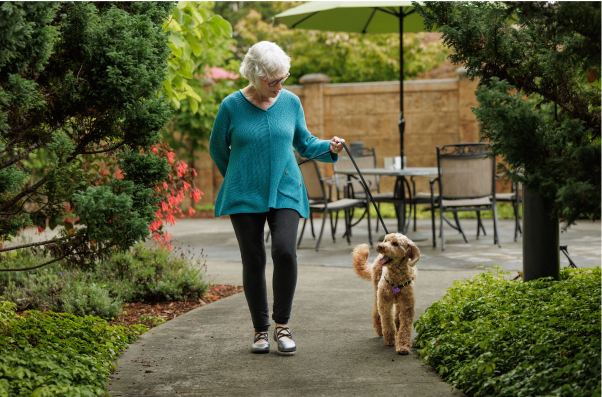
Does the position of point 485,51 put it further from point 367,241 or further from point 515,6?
point 367,241

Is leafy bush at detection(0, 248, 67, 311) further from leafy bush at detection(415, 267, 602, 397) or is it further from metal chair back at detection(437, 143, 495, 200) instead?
metal chair back at detection(437, 143, 495, 200)

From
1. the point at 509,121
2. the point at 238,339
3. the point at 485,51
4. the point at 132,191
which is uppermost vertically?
the point at 485,51

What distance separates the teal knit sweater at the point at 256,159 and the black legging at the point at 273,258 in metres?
0.08

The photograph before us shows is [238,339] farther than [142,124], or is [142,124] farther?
[238,339]

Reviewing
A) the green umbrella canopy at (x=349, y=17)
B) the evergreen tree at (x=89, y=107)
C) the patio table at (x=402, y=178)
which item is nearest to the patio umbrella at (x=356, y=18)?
the green umbrella canopy at (x=349, y=17)

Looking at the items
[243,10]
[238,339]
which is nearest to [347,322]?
[238,339]

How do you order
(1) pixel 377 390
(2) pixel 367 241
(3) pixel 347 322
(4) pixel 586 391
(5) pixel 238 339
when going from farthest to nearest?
(2) pixel 367 241
(3) pixel 347 322
(5) pixel 238 339
(1) pixel 377 390
(4) pixel 586 391

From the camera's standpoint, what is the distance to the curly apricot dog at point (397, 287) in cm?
347

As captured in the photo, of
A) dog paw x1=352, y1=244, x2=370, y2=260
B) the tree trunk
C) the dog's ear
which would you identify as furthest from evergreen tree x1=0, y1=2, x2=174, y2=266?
the tree trunk

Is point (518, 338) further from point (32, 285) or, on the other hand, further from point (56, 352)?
point (32, 285)

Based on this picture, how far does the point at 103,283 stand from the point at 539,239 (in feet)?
10.8

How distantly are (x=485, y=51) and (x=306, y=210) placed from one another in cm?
142

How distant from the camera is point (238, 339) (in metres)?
3.92

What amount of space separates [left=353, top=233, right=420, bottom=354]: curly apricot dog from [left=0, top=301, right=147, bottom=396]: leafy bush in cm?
160
